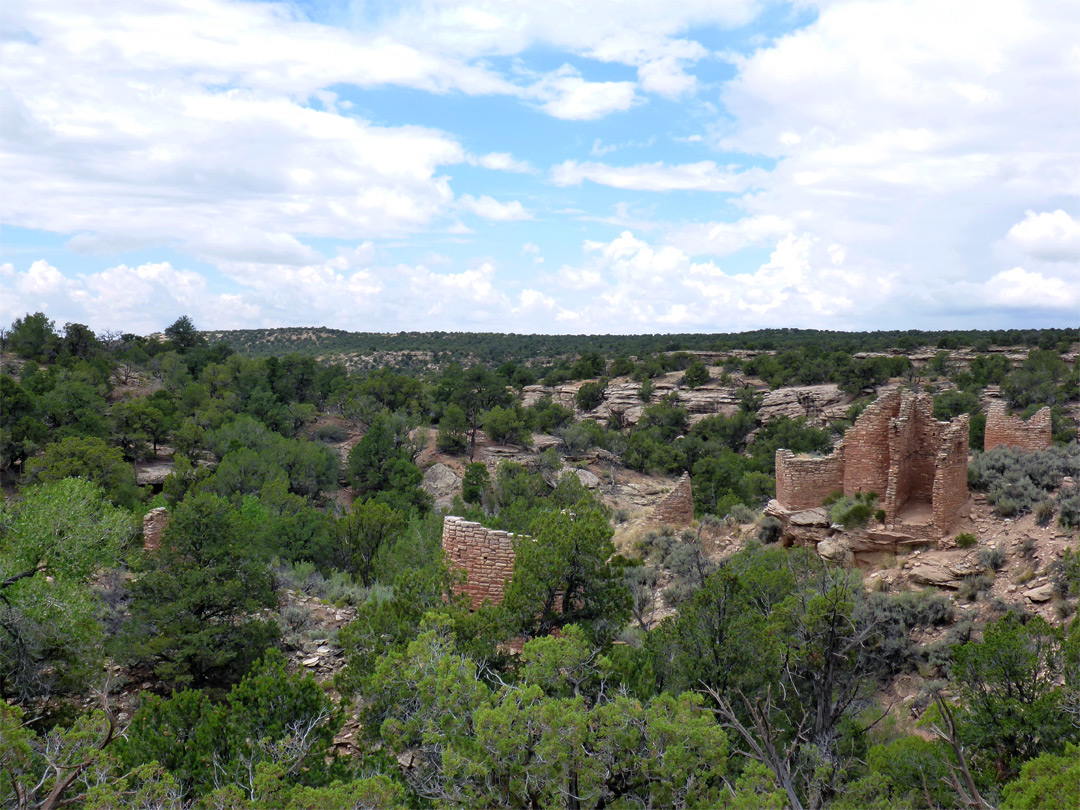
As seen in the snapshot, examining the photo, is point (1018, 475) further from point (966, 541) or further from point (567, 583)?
point (567, 583)

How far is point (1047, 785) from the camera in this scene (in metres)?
5.89

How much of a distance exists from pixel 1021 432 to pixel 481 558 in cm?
1441

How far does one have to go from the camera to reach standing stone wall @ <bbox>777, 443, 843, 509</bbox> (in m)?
16.1

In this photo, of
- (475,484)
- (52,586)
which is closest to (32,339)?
(475,484)

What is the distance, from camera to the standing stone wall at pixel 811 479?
634 inches

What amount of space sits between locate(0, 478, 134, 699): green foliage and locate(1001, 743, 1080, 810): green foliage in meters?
11.5

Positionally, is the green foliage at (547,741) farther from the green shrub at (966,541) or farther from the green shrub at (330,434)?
the green shrub at (330,434)

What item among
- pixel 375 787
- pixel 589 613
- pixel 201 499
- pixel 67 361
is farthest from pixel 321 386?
pixel 375 787

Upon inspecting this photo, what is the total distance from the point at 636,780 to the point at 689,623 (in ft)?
10.3

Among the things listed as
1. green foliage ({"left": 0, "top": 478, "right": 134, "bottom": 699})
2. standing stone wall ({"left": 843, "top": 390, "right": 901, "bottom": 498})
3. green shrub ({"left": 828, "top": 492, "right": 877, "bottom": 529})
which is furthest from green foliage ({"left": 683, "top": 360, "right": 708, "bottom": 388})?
green foliage ({"left": 0, "top": 478, "right": 134, "bottom": 699})

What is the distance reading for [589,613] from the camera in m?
9.97

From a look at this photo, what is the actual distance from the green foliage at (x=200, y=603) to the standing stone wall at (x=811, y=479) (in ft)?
36.5

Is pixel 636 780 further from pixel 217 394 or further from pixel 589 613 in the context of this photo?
pixel 217 394

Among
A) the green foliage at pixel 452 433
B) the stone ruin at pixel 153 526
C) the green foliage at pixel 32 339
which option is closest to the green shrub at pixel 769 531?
the stone ruin at pixel 153 526
